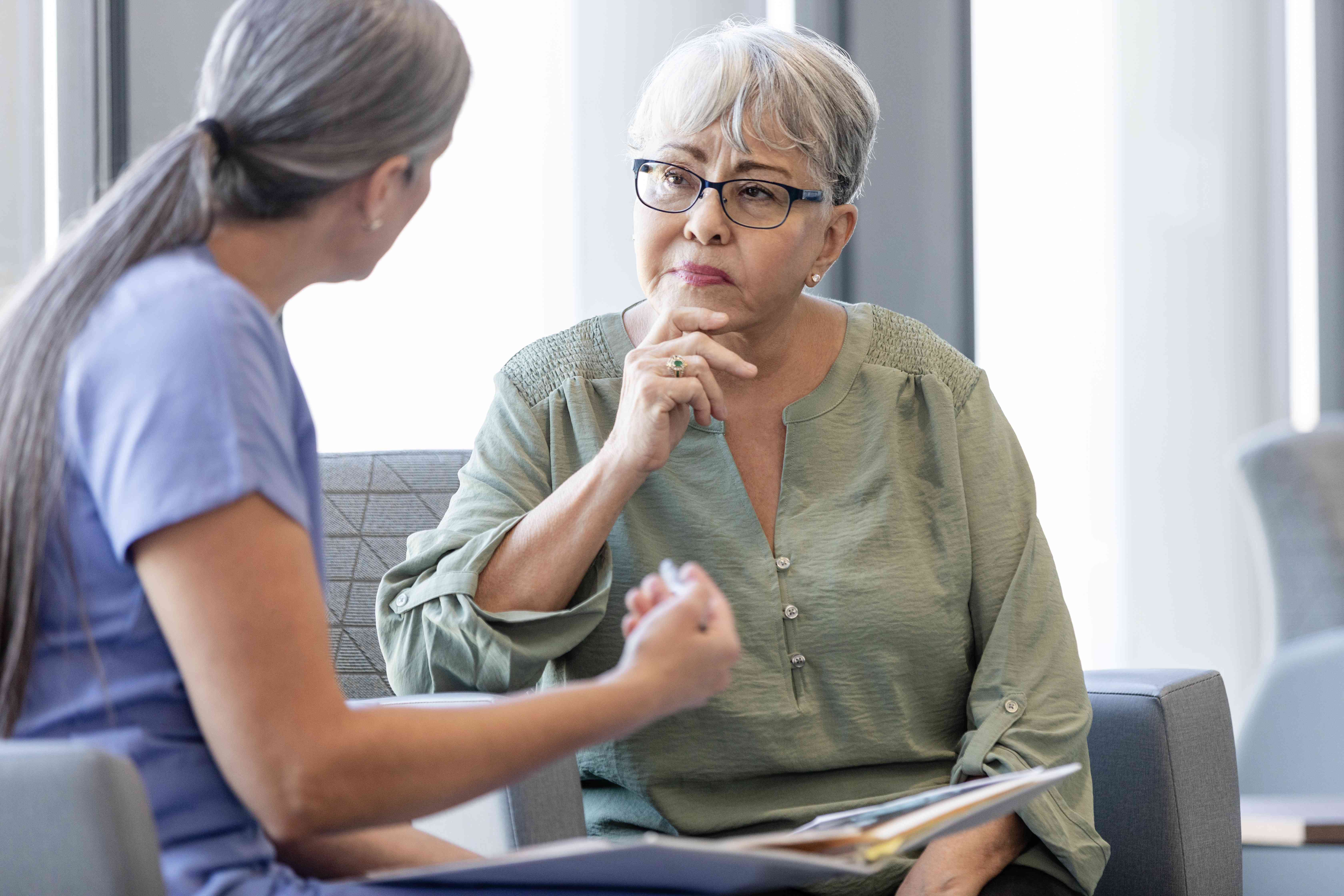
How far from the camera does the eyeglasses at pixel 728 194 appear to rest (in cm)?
159

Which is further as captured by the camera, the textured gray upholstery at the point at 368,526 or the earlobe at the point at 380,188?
the textured gray upholstery at the point at 368,526

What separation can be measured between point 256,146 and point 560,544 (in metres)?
0.63

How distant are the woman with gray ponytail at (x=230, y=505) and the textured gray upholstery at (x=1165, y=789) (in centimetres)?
92

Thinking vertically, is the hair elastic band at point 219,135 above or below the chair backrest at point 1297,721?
above

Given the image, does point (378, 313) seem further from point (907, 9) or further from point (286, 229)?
point (286, 229)

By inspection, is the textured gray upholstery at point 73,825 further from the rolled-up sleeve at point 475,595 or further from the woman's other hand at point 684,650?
the rolled-up sleeve at point 475,595

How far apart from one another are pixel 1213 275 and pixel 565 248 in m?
1.84

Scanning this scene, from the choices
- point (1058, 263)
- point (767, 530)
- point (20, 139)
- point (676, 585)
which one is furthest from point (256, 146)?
point (1058, 263)

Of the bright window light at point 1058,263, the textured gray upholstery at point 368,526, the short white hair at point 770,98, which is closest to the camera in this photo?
the short white hair at point 770,98

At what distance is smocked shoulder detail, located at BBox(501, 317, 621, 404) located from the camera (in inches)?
65.2

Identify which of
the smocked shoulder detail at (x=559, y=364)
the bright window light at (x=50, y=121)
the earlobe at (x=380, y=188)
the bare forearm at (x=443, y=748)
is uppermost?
the bright window light at (x=50, y=121)

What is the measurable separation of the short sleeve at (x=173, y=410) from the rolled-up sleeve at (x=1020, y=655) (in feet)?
3.07

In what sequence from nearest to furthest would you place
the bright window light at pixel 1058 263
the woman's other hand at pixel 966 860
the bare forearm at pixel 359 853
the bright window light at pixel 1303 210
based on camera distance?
1. the bare forearm at pixel 359 853
2. the woman's other hand at pixel 966 860
3. the bright window light at pixel 1058 263
4. the bright window light at pixel 1303 210

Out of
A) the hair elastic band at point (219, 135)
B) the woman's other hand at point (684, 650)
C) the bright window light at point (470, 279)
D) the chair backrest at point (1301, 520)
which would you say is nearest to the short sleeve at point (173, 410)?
the hair elastic band at point (219, 135)
